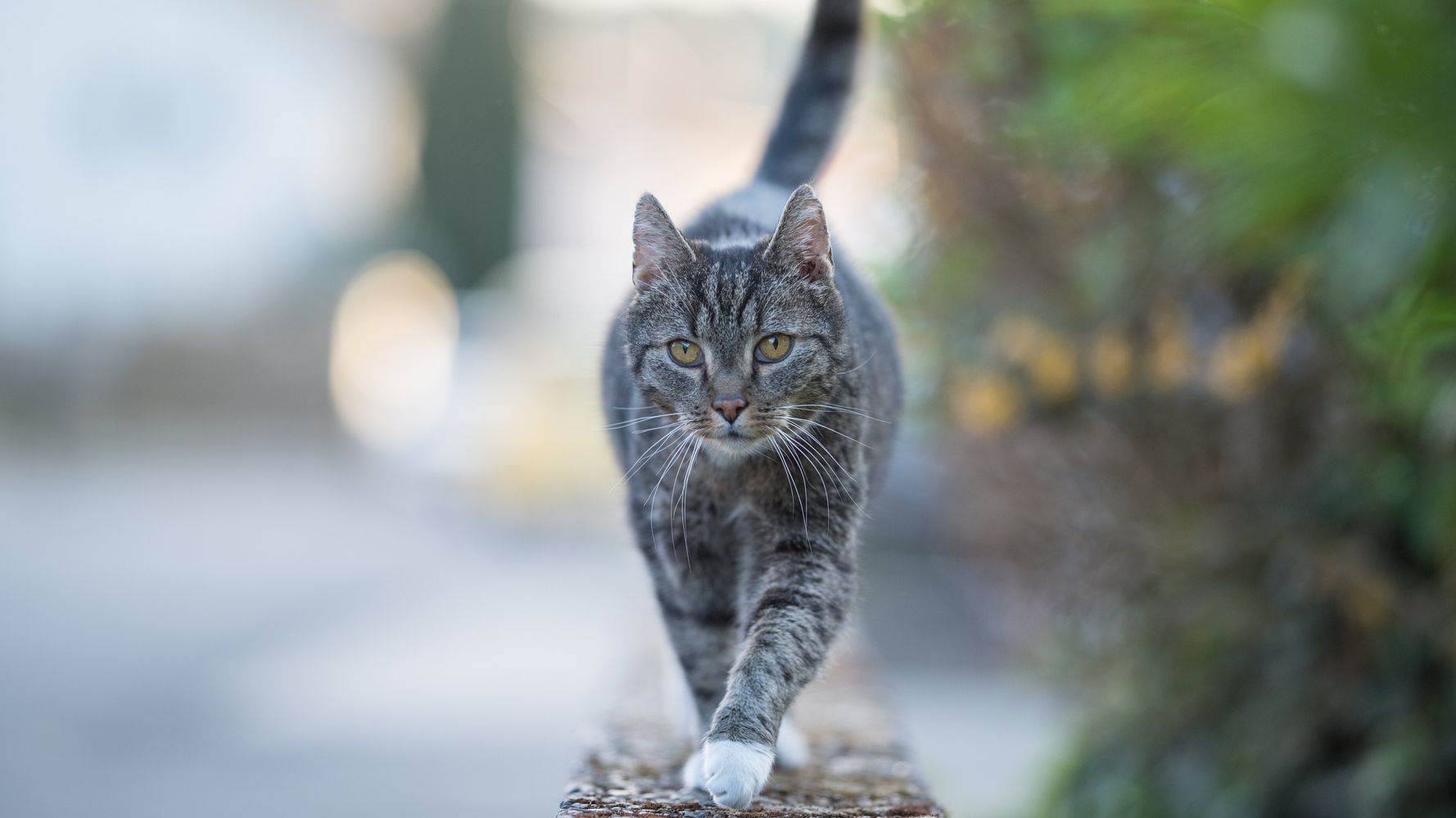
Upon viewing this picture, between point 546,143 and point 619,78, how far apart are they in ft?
7.37

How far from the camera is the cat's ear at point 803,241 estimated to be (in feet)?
6.33

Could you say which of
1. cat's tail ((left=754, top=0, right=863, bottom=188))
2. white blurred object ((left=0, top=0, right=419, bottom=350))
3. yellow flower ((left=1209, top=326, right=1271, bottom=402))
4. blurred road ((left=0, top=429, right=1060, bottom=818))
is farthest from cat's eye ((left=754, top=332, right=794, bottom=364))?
white blurred object ((left=0, top=0, right=419, bottom=350))

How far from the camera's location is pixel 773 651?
1.89 metres

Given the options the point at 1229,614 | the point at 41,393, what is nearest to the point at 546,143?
the point at 41,393

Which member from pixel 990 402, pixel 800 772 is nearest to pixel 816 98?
pixel 990 402

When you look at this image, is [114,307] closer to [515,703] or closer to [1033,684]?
[515,703]

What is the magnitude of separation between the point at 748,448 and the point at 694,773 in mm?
510

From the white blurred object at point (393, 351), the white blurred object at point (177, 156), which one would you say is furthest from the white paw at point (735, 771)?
the white blurred object at point (177, 156)

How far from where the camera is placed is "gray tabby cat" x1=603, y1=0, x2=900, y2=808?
1947 mm

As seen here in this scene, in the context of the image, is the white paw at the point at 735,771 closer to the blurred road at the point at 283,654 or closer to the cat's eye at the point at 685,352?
the cat's eye at the point at 685,352

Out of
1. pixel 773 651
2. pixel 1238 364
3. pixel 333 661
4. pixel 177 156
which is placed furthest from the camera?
pixel 177 156

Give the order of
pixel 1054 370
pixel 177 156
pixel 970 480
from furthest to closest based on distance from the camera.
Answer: pixel 177 156 → pixel 970 480 → pixel 1054 370

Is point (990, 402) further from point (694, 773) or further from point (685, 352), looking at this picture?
point (694, 773)

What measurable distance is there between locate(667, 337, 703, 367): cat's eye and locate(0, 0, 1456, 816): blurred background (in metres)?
0.24
